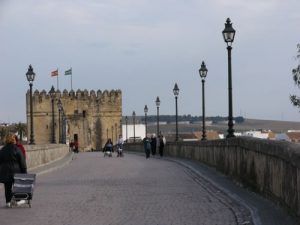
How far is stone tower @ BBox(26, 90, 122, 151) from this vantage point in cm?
12444

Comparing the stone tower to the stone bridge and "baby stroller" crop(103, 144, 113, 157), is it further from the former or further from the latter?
the stone bridge

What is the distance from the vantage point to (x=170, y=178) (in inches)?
1003

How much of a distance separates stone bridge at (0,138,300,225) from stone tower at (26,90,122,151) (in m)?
99.6

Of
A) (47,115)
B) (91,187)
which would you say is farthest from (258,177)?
(47,115)

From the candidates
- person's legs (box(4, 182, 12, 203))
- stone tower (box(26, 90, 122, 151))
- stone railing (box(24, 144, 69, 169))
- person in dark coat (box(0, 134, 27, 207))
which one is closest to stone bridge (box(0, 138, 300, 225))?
person's legs (box(4, 182, 12, 203))

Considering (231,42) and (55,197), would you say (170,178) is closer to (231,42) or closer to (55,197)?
(231,42)

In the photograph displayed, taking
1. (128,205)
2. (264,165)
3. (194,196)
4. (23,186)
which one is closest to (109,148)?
(194,196)

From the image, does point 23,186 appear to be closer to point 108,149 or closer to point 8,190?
point 8,190

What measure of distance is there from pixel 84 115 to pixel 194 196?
10814 cm

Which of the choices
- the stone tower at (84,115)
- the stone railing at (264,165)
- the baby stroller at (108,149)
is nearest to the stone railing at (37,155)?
the stone railing at (264,165)

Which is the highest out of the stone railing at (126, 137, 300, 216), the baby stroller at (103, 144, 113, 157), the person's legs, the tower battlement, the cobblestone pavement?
the tower battlement

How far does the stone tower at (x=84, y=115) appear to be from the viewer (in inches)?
4899

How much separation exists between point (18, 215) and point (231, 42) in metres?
12.2

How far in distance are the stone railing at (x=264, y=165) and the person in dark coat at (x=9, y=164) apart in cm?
486
